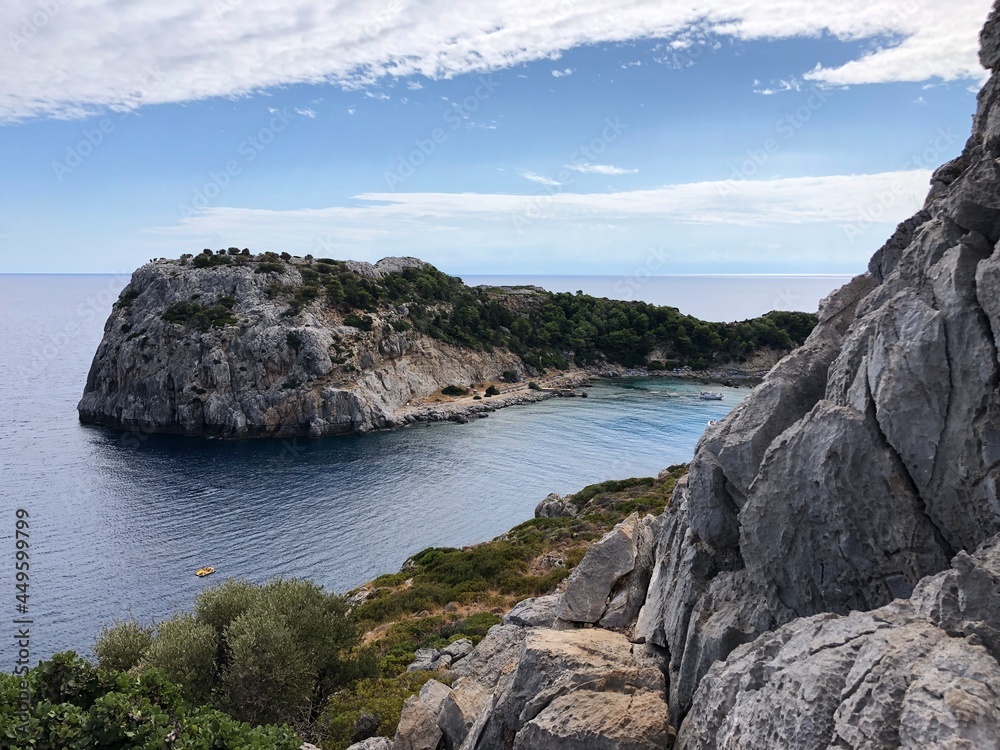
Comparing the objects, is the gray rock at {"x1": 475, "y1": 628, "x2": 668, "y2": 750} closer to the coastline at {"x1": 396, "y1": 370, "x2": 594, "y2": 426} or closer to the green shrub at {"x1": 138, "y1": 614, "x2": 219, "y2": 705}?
the green shrub at {"x1": 138, "y1": 614, "x2": 219, "y2": 705}

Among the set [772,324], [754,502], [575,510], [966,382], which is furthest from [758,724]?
[772,324]

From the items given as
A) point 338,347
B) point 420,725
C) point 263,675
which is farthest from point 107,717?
point 338,347

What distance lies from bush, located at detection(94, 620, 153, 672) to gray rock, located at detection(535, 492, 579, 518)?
41040 millimetres

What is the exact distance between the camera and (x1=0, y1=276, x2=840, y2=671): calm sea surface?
174ft

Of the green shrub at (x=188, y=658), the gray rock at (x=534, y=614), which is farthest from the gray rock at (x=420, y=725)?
the green shrub at (x=188, y=658)

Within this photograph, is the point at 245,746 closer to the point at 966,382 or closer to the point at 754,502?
the point at 754,502

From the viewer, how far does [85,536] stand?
199ft

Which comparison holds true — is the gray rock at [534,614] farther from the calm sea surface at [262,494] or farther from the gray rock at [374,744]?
the calm sea surface at [262,494]

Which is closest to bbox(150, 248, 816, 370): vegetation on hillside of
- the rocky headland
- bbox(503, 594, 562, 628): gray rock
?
bbox(503, 594, 562, 628): gray rock

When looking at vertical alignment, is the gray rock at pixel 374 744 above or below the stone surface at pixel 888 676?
below

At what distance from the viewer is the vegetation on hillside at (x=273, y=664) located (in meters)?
16.6

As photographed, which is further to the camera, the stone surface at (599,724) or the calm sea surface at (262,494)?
the calm sea surface at (262,494)

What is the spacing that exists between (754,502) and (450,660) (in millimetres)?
21293

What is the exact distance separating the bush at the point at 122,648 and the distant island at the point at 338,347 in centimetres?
7224
